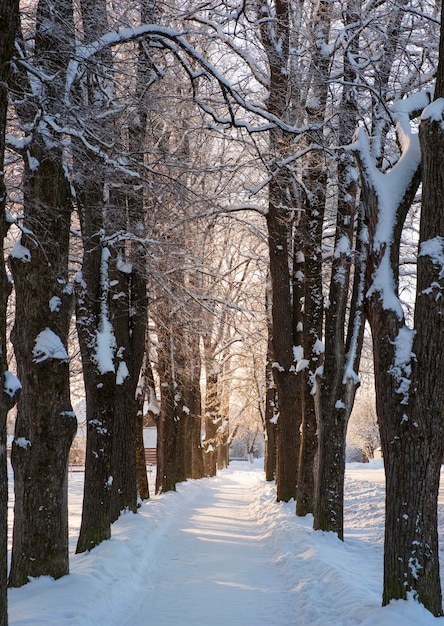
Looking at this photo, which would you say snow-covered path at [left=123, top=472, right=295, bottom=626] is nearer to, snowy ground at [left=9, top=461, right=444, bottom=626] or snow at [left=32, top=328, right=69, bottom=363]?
snowy ground at [left=9, top=461, right=444, bottom=626]

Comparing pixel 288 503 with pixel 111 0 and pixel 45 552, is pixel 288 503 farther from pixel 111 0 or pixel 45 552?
pixel 111 0

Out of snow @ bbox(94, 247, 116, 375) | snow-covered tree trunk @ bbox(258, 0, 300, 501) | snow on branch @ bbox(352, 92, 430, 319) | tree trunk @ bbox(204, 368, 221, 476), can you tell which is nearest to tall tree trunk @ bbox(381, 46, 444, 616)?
snow on branch @ bbox(352, 92, 430, 319)

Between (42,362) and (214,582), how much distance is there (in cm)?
389

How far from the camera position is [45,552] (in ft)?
25.1

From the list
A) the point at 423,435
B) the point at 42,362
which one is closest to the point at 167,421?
the point at 42,362

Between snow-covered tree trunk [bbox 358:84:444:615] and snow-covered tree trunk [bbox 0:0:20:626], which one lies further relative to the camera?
snow-covered tree trunk [bbox 358:84:444:615]

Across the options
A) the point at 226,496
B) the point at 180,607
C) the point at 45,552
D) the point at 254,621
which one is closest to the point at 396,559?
the point at 254,621

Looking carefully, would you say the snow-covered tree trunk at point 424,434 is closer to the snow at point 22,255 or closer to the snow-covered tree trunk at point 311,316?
the snow at point 22,255

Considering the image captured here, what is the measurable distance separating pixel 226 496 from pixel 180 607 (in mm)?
19440

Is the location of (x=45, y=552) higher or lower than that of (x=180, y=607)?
higher

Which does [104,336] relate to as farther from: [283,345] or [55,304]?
[283,345]

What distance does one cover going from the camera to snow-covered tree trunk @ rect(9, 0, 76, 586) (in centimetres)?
763

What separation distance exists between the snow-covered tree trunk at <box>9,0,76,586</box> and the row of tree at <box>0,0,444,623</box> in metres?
0.02

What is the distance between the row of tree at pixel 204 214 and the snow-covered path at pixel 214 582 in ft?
4.32
